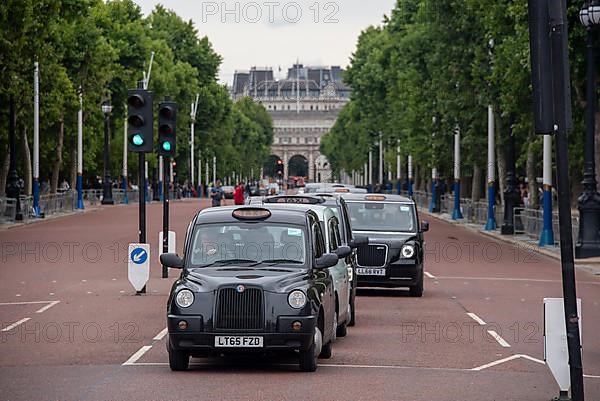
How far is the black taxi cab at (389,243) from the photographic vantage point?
77.6 ft

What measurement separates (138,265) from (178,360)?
9.53 m

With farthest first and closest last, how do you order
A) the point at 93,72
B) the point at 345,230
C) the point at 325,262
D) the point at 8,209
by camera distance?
the point at 93,72
the point at 8,209
the point at 345,230
the point at 325,262

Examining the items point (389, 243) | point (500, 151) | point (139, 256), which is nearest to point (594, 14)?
point (389, 243)

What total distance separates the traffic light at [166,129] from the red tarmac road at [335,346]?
263 cm

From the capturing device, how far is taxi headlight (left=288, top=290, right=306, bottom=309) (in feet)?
44.4

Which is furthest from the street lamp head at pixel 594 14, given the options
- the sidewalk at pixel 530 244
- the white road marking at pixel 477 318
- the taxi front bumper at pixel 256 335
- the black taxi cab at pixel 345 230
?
the taxi front bumper at pixel 256 335

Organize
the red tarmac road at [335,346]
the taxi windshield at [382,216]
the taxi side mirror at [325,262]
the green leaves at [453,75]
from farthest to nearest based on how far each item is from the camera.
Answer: the green leaves at [453,75]
the taxi windshield at [382,216]
the taxi side mirror at [325,262]
the red tarmac road at [335,346]

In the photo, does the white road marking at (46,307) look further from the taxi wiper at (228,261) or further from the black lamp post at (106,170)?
the black lamp post at (106,170)

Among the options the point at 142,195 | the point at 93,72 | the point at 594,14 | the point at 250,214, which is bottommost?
→ the point at 250,214

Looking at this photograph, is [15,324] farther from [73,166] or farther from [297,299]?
[73,166]

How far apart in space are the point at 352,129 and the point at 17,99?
303 feet

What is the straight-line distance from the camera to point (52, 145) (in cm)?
7344

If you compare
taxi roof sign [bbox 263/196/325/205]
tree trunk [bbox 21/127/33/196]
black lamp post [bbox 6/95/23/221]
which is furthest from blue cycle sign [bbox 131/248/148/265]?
tree trunk [bbox 21/127/33/196]

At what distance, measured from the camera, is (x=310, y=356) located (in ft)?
44.8
